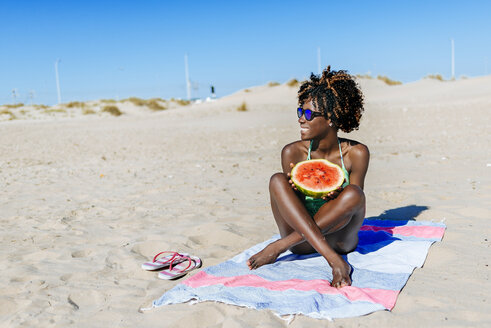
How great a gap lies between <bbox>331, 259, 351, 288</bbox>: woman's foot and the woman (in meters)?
0.01

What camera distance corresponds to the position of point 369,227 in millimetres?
4242

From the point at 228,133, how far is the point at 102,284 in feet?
39.1

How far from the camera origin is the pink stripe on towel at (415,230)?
154 inches

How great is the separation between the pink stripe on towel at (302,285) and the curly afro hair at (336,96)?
1.22 m

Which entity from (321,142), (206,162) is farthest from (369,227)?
(206,162)

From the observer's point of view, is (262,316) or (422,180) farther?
(422,180)

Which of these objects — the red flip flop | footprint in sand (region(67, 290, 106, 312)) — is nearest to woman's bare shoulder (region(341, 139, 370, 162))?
the red flip flop

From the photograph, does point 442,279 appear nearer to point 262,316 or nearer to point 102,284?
point 262,316

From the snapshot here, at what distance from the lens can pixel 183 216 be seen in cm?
505

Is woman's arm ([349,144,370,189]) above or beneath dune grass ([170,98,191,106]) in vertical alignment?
above

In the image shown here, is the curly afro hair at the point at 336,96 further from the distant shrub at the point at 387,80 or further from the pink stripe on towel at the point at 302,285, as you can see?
the distant shrub at the point at 387,80

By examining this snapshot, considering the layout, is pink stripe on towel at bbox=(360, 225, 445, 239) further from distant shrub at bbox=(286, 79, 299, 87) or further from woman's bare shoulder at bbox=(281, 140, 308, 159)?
distant shrub at bbox=(286, 79, 299, 87)

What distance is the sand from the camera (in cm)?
272

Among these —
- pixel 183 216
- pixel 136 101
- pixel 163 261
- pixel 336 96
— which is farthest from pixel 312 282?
pixel 136 101
